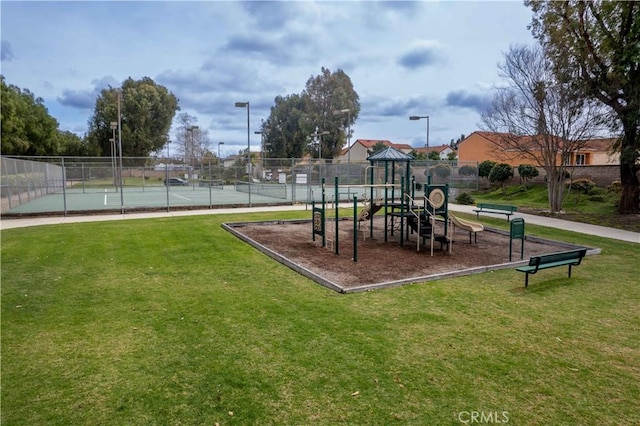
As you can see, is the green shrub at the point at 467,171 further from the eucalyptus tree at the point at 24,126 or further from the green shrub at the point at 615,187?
the eucalyptus tree at the point at 24,126

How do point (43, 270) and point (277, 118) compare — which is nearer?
point (43, 270)

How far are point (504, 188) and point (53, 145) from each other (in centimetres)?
6155

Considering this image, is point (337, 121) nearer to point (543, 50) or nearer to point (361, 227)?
point (543, 50)

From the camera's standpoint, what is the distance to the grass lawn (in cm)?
377

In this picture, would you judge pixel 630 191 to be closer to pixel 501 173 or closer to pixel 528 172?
pixel 528 172

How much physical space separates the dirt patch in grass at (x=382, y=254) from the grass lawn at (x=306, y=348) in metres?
0.62

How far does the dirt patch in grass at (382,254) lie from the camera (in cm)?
838

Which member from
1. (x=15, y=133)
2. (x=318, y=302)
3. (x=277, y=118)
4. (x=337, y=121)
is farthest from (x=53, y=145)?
(x=318, y=302)

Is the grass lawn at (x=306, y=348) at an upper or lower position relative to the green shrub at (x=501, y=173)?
lower

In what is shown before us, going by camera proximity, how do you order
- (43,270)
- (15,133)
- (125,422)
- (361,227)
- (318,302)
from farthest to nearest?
(15,133) < (361,227) < (43,270) < (318,302) < (125,422)

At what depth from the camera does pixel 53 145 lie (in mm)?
59594

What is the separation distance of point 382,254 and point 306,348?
5.90 m

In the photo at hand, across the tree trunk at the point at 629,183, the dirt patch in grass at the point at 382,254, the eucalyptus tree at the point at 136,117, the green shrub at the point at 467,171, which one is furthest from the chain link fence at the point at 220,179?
the eucalyptus tree at the point at 136,117

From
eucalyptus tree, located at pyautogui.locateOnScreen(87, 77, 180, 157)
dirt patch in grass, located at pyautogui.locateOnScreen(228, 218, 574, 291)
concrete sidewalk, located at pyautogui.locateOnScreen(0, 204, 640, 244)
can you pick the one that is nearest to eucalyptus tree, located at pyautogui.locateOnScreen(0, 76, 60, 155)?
eucalyptus tree, located at pyautogui.locateOnScreen(87, 77, 180, 157)
